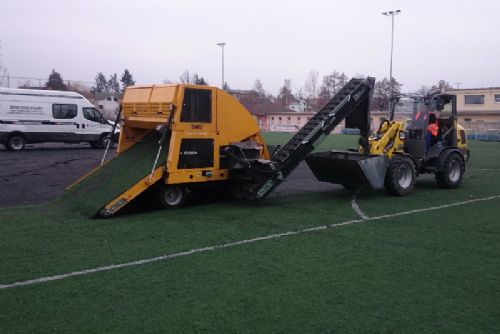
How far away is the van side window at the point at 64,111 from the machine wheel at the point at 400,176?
17.5 meters

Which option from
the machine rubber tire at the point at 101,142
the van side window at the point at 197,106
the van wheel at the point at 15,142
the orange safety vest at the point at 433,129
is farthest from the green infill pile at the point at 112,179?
the machine rubber tire at the point at 101,142

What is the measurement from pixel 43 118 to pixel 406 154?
58.3ft

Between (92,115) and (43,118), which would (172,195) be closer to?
(43,118)

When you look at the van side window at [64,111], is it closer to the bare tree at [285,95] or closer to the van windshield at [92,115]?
the van windshield at [92,115]

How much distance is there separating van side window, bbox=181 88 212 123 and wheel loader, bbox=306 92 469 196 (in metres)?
3.17

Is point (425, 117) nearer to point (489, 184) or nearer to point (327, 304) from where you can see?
point (489, 184)

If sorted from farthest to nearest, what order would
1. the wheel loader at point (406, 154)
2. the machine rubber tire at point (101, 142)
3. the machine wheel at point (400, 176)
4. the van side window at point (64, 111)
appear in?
the machine rubber tire at point (101, 142), the van side window at point (64, 111), the machine wheel at point (400, 176), the wheel loader at point (406, 154)

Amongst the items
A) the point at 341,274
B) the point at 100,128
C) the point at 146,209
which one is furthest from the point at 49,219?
the point at 100,128

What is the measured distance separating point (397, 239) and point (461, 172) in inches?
256

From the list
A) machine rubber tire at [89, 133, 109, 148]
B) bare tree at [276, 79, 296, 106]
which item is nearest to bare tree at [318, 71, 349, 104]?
bare tree at [276, 79, 296, 106]

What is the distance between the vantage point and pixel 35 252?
688cm

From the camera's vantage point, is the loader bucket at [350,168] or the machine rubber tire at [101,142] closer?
the loader bucket at [350,168]

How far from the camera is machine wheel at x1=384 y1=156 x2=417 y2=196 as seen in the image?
452 inches

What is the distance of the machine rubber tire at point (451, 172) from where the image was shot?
1284cm
